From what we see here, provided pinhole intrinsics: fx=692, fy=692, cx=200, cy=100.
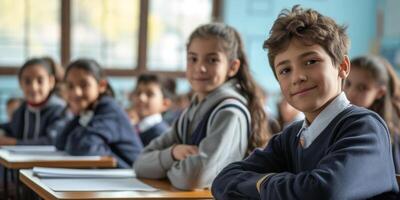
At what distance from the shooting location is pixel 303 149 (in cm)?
154

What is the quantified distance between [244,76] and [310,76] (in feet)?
2.97

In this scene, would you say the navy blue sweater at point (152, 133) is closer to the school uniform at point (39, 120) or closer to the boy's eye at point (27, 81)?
the school uniform at point (39, 120)

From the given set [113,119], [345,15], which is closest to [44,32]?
[345,15]

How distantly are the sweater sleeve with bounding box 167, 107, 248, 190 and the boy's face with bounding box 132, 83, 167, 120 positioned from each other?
166 cm

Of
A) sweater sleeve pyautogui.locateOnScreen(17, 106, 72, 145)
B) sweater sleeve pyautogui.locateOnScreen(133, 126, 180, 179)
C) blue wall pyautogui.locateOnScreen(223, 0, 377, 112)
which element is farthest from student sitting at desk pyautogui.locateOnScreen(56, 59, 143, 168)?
blue wall pyautogui.locateOnScreen(223, 0, 377, 112)

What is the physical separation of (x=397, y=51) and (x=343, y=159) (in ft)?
19.5

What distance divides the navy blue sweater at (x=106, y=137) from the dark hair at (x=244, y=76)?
2.25 ft

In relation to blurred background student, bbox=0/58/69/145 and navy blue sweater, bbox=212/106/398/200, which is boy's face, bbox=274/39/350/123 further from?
blurred background student, bbox=0/58/69/145

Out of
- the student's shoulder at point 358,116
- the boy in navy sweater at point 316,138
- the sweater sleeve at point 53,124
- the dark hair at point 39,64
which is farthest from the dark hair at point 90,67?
the student's shoulder at point 358,116

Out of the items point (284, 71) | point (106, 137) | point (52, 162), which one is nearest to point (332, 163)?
point (284, 71)

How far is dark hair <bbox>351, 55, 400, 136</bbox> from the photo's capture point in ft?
8.96

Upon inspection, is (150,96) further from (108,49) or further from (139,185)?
(108,49)

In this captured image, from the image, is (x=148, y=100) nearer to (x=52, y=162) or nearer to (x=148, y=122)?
(x=148, y=122)

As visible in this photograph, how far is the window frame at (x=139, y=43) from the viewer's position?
636cm
